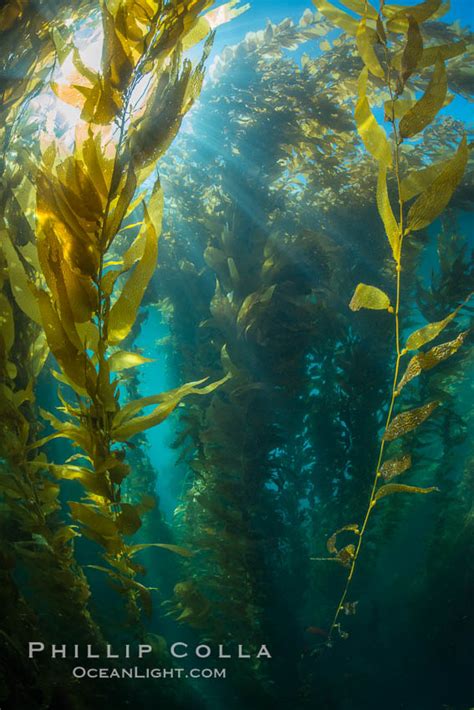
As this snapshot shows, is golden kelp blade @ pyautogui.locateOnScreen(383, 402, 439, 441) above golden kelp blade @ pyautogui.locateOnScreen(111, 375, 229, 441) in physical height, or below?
below

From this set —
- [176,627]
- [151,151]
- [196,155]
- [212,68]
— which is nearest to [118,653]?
A: [176,627]

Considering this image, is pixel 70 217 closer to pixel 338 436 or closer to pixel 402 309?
pixel 338 436

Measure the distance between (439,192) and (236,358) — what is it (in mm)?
2110

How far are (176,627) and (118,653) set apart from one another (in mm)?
1790

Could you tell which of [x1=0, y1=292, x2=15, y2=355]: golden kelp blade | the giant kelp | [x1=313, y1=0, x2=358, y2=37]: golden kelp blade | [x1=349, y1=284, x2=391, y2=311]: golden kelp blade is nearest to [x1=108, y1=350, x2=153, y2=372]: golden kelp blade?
the giant kelp

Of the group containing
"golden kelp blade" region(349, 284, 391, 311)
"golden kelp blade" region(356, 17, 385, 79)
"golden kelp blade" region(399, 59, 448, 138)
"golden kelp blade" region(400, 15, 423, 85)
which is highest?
"golden kelp blade" region(356, 17, 385, 79)

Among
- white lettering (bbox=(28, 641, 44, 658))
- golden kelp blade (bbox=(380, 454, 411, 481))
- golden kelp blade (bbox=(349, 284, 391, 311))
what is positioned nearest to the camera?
golden kelp blade (bbox=(349, 284, 391, 311))

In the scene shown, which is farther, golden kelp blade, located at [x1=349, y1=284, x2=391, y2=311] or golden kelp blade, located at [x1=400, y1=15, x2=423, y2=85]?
golden kelp blade, located at [x1=349, y1=284, x2=391, y2=311]

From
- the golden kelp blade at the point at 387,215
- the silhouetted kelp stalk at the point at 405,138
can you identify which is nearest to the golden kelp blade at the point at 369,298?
the silhouetted kelp stalk at the point at 405,138

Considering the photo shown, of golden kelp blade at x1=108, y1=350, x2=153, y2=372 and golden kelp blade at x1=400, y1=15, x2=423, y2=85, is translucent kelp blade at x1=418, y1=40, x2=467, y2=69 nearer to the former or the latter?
golden kelp blade at x1=400, y1=15, x2=423, y2=85

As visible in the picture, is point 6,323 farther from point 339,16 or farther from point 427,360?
point 339,16

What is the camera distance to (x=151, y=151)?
0.82 metres

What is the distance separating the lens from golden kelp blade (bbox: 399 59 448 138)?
810 mm

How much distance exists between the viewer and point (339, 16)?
3.33 ft
